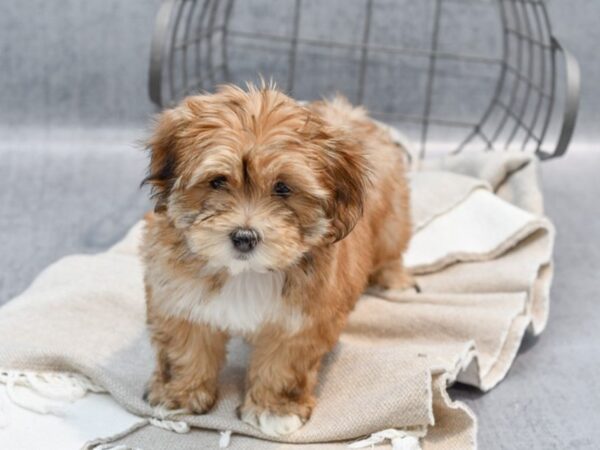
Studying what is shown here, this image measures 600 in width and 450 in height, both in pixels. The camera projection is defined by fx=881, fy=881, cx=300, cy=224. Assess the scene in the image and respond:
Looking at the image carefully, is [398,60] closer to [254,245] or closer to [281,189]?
[281,189]

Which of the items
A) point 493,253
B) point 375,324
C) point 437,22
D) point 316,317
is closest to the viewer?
point 316,317

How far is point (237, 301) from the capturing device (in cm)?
281

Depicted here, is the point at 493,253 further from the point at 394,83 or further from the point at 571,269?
the point at 394,83

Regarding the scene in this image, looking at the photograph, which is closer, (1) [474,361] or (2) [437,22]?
Answer: (1) [474,361]

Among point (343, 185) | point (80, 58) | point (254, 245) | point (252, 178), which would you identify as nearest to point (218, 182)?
point (252, 178)

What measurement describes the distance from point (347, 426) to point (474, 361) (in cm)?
67

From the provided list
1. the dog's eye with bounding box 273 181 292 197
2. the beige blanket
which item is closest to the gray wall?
the beige blanket

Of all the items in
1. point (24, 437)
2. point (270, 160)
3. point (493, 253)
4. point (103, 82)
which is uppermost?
point (270, 160)

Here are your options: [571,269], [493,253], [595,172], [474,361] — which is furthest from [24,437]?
[595,172]

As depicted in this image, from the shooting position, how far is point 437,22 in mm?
5672

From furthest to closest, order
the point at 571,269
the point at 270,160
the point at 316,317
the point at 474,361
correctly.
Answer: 1. the point at 571,269
2. the point at 474,361
3. the point at 316,317
4. the point at 270,160

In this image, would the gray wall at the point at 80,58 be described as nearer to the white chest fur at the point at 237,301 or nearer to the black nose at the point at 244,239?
the white chest fur at the point at 237,301

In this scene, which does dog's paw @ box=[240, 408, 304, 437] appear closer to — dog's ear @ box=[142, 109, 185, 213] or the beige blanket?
the beige blanket

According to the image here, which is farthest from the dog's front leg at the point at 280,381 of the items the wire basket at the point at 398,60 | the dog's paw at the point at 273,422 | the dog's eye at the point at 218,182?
the wire basket at the point at 398,60
